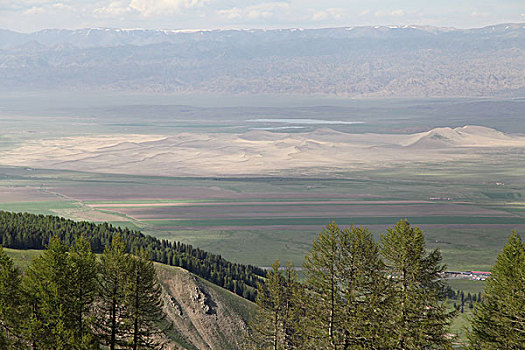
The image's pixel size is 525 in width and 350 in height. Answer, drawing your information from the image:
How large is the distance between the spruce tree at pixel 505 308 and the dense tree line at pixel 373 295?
191cm

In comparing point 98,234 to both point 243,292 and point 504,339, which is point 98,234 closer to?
point 243,292

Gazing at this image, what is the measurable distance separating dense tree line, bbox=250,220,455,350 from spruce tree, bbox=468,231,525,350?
1909mm

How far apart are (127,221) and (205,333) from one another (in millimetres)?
97108

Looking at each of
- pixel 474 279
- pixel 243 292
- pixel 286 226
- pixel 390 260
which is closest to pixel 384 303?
pixel 390 260

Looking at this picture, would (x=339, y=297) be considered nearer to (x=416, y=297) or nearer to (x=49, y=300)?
(x=416, y=297)

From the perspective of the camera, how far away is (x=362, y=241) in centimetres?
3747

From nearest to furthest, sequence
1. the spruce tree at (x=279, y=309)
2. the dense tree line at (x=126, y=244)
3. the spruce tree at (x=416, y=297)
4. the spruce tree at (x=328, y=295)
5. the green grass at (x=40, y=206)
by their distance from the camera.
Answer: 1. the spruce tree at (x=416, y=297)
2. the spruce tree at (x=328, y=295)
3. the spruce tree at (x=279, y=309)
4. the dense tree line at (x=126, y=244)
5. the green grass at (x=40, y=206)

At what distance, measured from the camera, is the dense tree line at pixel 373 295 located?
3434 cm

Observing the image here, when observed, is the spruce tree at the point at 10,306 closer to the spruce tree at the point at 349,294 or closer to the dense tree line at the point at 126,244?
the spruce tree at the point at 349,294

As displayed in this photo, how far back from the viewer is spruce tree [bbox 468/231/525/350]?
113 ft

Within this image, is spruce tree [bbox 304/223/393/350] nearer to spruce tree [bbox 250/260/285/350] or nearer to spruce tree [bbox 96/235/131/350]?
spruce tree [bbox 250/260/285/350]

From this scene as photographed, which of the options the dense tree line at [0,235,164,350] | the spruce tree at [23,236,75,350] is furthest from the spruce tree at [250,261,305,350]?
the spruce tree at [23,236,75,350]

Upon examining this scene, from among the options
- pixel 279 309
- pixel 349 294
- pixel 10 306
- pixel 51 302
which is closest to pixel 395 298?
pixel 349 294

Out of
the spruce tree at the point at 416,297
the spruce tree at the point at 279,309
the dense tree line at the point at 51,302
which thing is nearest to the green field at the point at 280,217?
the spruce tree at the point at 279,309
